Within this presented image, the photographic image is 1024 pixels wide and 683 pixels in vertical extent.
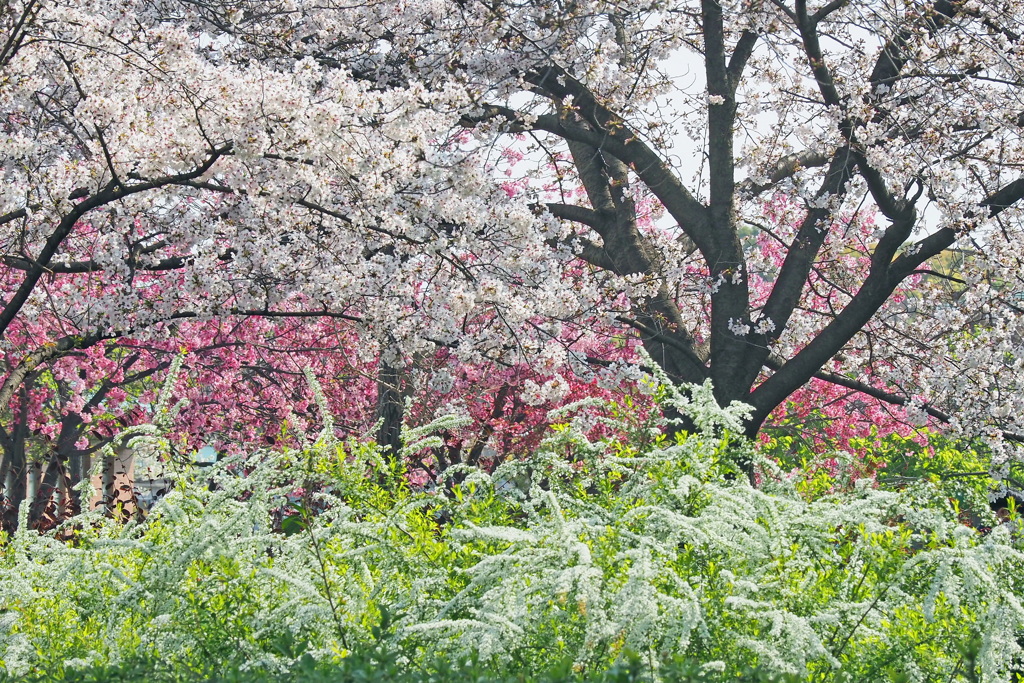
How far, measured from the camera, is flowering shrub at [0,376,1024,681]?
3.33 m

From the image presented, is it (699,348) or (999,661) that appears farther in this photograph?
(699,348)

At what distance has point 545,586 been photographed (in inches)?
139

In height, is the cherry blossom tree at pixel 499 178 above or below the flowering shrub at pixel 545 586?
above

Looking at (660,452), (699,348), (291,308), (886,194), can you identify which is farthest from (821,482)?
(291,308)

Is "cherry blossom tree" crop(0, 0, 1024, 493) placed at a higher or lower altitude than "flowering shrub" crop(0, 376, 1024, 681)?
higher

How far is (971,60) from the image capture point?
31.1ft

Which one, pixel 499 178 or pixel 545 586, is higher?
pixel 499 178

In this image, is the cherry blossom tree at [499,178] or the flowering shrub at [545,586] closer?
the flowering shrub at [545,586]

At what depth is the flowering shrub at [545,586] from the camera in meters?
3.33

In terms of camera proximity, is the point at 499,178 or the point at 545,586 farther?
the point at 499,178

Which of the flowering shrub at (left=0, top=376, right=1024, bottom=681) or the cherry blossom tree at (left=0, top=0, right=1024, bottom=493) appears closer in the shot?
the flowering shrub at (left=0, top=376, right=1024, bottom=681)

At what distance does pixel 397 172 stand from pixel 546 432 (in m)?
5.11

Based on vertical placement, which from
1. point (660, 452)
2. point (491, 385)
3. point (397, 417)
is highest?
point (491, 385)

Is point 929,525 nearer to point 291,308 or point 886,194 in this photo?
point 886,194
